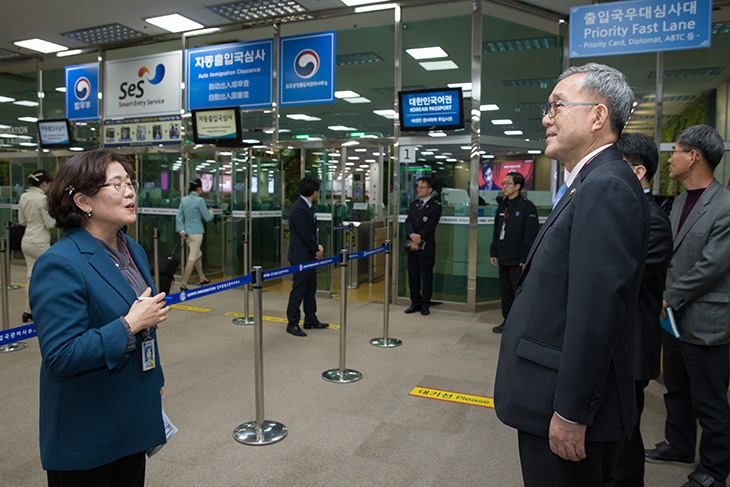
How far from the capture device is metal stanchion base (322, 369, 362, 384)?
166 inches

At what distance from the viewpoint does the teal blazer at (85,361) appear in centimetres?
141

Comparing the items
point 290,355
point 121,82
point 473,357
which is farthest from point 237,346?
point 121,82

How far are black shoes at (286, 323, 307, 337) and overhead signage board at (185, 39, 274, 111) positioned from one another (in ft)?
13.3

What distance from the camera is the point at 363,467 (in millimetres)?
2854

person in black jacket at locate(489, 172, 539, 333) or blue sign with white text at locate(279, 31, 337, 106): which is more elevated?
blue sign with white text at locate(279, 31, 337, 106)

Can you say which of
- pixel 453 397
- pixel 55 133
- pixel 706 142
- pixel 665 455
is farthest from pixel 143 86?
pixel 665 455

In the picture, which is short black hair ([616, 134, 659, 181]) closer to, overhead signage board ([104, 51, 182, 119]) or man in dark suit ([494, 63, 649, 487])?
man in dark suit ([494, 63, 649, 487])

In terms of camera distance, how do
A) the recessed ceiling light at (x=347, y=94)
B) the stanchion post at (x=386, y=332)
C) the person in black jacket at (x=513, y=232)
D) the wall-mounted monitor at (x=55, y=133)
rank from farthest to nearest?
the wall-mounted monitor at (x=55, y=133)
the recessed ceiling light at (x=347, y=94)
the person in black jacket at (x=513, y=232)
the stanchion post at (x=386, y=332)

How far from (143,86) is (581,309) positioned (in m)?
9.48

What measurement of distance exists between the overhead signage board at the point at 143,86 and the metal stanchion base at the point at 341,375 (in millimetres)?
6320

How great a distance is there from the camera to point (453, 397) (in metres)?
3.91

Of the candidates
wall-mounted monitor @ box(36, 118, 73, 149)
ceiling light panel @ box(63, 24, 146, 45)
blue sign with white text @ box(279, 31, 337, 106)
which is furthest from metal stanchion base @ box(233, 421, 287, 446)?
wall-mounted monitor @ box(36, 118, 73, 149)

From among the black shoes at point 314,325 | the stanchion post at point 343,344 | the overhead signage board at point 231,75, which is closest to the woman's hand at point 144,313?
the stanchion post at point 343,344

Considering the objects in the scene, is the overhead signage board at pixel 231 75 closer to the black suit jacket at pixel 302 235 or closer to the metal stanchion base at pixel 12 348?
the black suit jacket at pixel 302 235
